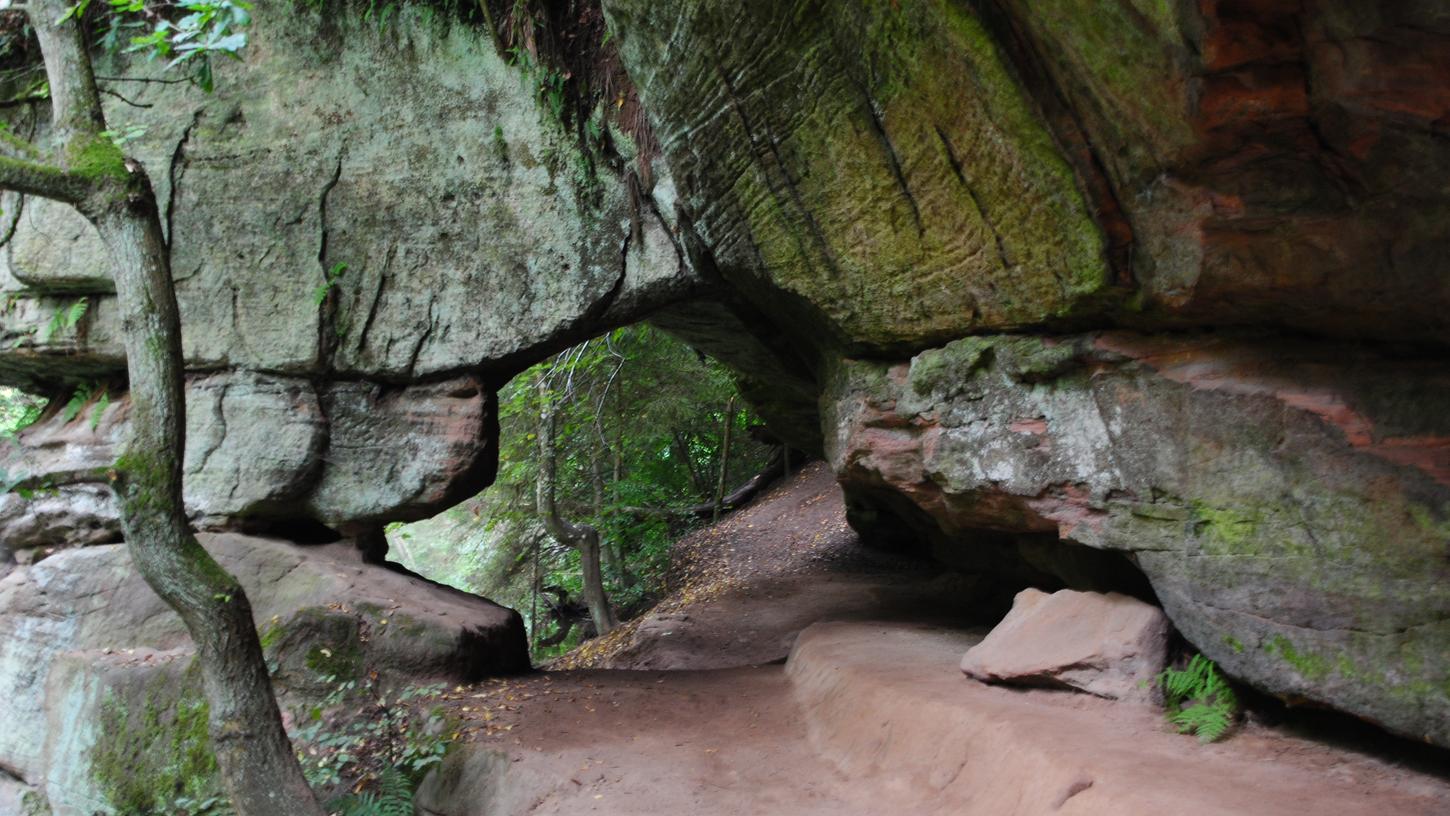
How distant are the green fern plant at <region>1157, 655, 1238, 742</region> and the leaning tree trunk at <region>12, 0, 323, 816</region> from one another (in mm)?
4205

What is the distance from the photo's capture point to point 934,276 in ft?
17.9

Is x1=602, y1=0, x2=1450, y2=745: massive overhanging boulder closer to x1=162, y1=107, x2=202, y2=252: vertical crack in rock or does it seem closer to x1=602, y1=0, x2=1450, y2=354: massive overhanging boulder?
x1=602, y1=0, x2=1450, y2=354: massive overhanging boulder

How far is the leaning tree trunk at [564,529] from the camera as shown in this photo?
1152 centimetres

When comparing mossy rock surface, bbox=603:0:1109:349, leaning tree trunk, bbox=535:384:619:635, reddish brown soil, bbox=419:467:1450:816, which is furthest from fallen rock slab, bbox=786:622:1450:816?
leaning tree trunk, bbox=535:384:619:635

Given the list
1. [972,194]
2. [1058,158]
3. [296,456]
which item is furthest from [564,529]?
[1058,158]

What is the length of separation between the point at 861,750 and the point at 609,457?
421 inches

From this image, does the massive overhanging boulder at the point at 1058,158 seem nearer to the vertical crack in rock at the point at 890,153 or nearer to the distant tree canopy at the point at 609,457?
the vertical crack in rock at the point at 890,153

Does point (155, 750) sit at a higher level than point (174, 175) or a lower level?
lower

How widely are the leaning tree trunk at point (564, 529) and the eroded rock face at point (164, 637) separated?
12.7 ft

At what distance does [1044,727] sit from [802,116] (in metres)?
3.47

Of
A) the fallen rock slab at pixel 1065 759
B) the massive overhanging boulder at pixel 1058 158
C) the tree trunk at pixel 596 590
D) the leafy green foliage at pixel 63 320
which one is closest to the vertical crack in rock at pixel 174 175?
the leafy green foliage at pixel 63 320

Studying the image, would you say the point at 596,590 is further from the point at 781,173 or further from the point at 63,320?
the point at 781,173

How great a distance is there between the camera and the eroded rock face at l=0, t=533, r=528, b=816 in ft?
21.9

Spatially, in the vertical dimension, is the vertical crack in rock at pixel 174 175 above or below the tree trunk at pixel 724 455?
above
